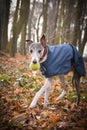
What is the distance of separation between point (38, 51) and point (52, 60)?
483 mm

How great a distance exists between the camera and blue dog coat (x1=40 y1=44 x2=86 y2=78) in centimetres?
523

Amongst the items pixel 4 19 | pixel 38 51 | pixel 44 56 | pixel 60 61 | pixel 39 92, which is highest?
pixel 4 19

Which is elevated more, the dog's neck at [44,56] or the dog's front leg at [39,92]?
the dog's neck at [44,56]

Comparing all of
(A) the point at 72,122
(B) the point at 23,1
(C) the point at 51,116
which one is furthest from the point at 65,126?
(B) the point at 23,1

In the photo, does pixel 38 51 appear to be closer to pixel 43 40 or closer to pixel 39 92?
pixel 43 40

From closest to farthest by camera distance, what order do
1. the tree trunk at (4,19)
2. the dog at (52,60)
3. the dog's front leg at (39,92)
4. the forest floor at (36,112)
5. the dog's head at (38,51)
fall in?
1. the forest floor at (36,112)
2. the dog's head at (38,51)
3. the dog at (52,60)
4. the dog's front leg at (39,92)
5. the tree trunk at (4,19)

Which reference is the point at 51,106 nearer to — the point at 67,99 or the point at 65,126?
the point at 67,99

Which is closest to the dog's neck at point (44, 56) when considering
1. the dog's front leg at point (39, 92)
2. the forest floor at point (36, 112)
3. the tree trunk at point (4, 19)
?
the dog's front leg at point (39, 92)

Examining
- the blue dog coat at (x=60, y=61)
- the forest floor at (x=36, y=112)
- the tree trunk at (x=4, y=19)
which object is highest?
the tree trunk at (x=4, y=19)

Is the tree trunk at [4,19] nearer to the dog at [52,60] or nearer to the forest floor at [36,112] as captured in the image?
the forest floor at [36,112]

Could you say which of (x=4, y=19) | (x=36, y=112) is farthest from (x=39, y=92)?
(x=4, y=19)

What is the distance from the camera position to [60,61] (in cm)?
540

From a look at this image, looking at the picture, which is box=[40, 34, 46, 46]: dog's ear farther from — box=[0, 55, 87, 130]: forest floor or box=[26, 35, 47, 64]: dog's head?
box=[0, 55, 87, 130]: forest floor

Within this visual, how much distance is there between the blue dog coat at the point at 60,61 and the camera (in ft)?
17.2
